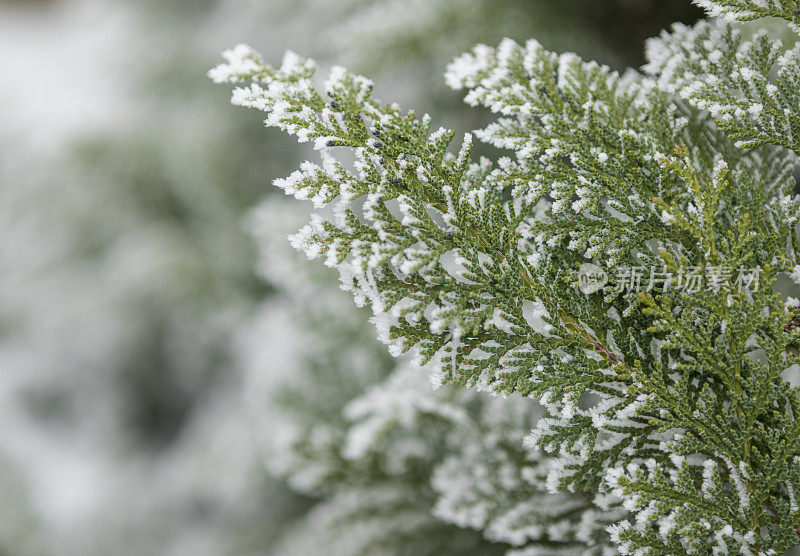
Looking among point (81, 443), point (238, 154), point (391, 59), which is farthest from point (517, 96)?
point (81, 443)

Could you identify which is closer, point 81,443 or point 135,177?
point 135,177

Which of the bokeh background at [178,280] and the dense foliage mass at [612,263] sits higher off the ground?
the bokeh background at [178,280]

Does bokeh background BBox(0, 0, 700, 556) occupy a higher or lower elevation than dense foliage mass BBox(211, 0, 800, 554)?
higher

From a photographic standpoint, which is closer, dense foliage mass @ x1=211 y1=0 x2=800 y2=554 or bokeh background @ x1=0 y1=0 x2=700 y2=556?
dense foliage mass @ x1=211 y1=0 x2=800 y2=554

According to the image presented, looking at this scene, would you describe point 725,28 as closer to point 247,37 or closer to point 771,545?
point 771,545

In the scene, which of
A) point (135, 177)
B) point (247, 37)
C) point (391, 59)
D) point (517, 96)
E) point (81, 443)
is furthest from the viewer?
point (81, 443)

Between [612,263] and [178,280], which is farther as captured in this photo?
[178,280]

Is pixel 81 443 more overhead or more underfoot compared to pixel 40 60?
more underfoot

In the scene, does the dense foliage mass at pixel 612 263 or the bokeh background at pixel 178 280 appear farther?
the bokeh background at pixel 178 280
